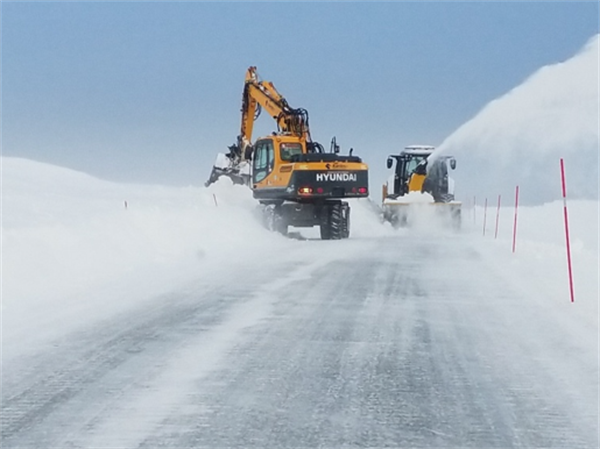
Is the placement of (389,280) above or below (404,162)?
below

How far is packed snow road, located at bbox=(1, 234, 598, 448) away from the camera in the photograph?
14.3 feet

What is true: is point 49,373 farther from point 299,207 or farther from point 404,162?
point 404,162

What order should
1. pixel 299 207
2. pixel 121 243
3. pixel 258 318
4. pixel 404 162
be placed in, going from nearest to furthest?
pixel 258 318, pixel 121 243, pixel 299 207, pixel 404 162

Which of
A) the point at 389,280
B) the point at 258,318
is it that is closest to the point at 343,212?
the point at 389,280

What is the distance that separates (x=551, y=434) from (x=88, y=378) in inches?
117

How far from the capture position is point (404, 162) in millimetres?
31656

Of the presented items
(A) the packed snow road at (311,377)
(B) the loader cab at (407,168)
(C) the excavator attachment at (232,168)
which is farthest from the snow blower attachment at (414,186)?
(A) the packed snow road at (311,377)

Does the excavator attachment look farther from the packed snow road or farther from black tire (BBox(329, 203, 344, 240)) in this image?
the packed snow road

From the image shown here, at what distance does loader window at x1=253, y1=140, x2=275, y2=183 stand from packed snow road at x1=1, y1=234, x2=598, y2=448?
530 inches

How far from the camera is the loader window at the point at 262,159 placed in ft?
75.2

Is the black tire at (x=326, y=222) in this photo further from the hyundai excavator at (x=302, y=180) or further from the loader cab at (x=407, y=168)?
the loader cab at (x=407, y=168)

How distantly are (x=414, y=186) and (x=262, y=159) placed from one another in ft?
32.0

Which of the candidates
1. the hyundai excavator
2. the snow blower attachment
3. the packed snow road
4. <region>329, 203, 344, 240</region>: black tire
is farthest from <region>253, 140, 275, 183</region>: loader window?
the packed snow road

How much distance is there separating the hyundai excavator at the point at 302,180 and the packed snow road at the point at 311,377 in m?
12.4
